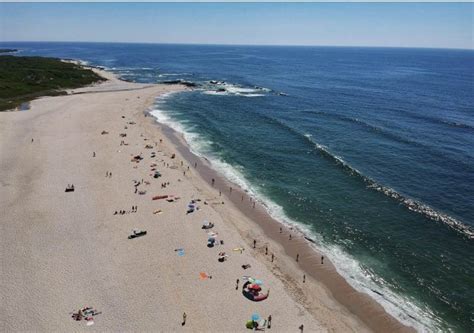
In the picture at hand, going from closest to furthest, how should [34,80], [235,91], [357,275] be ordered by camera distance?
[357,275] → [34,80] → [235,91]

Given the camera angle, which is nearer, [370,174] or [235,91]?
[370,174]

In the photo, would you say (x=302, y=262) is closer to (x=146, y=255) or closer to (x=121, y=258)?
(x=146, y=255)

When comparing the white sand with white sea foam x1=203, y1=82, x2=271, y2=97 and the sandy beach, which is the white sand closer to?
the sandy beach

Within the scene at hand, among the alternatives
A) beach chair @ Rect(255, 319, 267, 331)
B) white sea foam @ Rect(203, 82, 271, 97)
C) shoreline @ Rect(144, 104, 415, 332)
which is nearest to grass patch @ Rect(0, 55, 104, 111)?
white sea foam @ Rect(203, 82, 271, 97)

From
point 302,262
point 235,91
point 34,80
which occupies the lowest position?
point 302,262

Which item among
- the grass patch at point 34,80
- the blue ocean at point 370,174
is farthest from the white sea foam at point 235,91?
the grass patch at point 34,80

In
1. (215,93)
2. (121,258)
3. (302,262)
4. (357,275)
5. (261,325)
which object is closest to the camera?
(261,325)

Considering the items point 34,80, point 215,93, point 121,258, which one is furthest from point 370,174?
point 34,80
